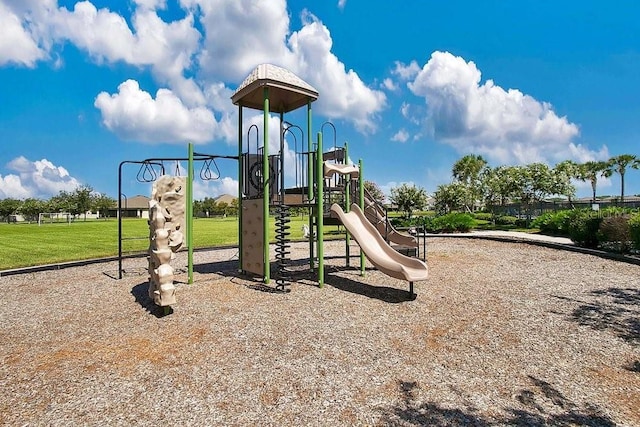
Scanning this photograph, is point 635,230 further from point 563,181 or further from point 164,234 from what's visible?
point 563,181

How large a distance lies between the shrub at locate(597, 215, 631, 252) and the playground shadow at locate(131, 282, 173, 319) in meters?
12.7

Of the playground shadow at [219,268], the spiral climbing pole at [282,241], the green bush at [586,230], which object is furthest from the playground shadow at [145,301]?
the green bush at [586,230]

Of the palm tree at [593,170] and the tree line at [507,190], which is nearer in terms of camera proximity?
the tree line at [507,190]

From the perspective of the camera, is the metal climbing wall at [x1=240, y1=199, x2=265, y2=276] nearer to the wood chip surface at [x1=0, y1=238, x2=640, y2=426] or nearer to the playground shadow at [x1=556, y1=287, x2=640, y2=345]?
the wood chip surface at [x1=0, y1=238, x2=640, y2=426]

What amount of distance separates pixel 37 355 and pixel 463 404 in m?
4.74

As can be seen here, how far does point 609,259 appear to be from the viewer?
10867mm

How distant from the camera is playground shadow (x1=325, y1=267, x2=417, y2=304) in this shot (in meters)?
6.63

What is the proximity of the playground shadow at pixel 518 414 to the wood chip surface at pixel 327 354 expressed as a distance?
14 mm

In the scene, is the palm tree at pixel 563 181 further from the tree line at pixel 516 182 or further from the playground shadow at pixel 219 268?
the playground shadow at pixel 219 268

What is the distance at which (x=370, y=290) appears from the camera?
732 centimetres

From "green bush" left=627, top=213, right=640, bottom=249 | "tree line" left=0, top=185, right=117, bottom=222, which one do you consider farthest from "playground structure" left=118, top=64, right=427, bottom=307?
"tree line" left=0, top=185, right=117, bottom=222

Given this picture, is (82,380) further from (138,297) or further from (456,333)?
(456,333)

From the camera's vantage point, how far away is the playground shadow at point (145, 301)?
580 cm

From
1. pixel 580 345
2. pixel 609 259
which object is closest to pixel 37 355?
pixel 580 345
